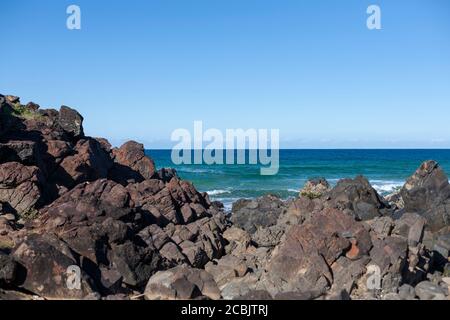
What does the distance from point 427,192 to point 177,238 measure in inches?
525

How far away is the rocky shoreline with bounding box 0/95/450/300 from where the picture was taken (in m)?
12.6

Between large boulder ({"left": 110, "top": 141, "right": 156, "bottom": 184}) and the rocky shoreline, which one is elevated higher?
large boulder ({"left": 110, "top": 141, "right": 156, "bottom": 184})

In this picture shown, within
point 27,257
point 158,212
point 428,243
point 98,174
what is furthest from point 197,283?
point 98,174

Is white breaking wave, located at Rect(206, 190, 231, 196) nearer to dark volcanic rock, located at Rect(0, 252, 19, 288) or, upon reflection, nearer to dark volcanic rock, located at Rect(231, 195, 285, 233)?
dark volcanic rock, located at Rect(231, 195, 285, 233)

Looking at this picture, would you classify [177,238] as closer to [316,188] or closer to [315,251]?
[315,251]

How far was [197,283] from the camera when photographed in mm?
13102

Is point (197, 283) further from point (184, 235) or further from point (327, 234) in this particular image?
point (184, 235)

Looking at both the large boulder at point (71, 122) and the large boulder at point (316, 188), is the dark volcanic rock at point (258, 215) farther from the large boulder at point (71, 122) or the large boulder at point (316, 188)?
the large boulder at point (71, 122)

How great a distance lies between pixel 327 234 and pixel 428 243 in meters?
6.70

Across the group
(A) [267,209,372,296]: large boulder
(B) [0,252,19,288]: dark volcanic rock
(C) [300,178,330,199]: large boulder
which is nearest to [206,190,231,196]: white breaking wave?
(C) [300,178,330,199]: large boulder

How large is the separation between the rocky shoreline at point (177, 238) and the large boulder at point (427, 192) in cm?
7

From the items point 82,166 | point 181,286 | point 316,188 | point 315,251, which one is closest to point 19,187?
point 82,166

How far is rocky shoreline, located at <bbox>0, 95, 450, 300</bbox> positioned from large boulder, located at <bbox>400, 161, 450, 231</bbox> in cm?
7

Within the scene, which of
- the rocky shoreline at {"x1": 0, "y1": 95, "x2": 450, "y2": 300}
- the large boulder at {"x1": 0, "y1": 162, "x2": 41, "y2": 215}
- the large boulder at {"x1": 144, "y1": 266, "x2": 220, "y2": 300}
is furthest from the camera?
the large boulder at {"x1": 0, "y1": 162, "x2": 41, "y2": 215}
